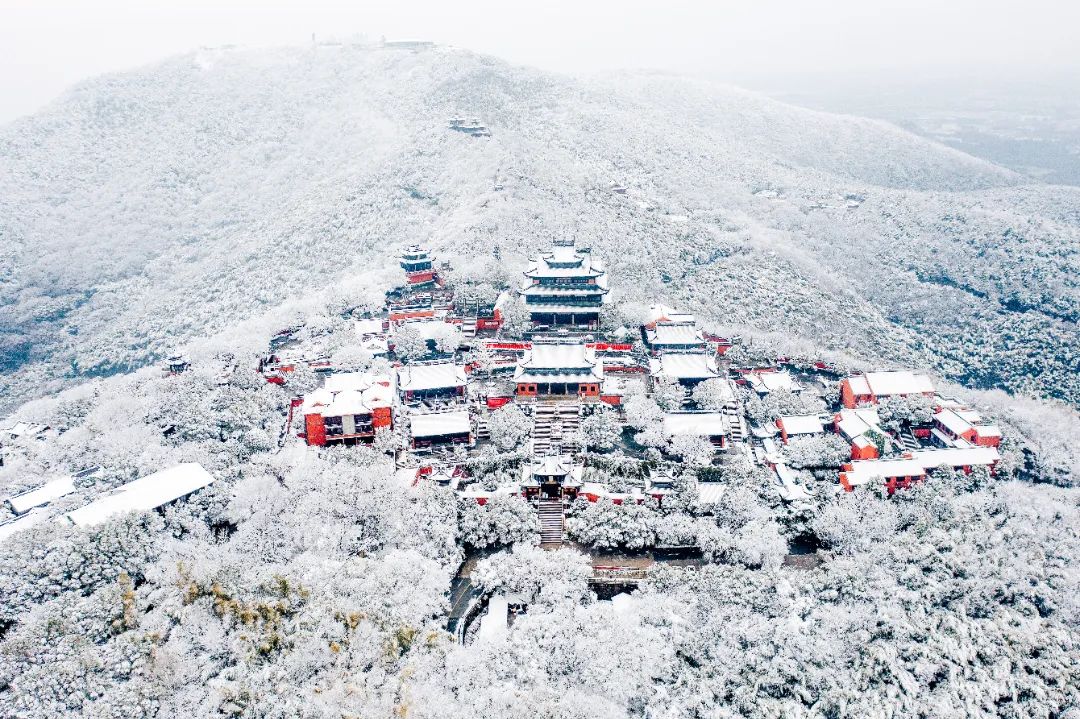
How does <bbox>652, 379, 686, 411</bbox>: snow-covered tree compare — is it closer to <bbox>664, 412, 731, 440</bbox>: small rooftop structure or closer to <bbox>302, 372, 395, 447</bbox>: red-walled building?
<bbox>664, 412, 731, 440</bbox>: small rooftop structure

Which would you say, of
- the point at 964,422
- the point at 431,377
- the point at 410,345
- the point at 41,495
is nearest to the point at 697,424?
the point at 964,422

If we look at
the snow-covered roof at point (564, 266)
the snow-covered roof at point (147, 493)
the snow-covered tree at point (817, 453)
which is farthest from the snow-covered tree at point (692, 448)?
the snow-covered roof at point (147, 493)

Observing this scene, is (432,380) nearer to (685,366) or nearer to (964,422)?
(685,366)

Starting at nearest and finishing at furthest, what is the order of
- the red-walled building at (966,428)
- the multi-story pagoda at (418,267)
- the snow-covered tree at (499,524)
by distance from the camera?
the snow-covered tree at (499,524), the red-walled building at (966,428), the multi-story pagoda at (418,267)

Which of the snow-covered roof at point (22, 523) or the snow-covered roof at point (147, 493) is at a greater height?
the snow-covered roof at point (147, 493)

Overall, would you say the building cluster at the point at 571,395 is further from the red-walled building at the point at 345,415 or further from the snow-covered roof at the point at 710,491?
the snow-covered roof at the point at 710,491

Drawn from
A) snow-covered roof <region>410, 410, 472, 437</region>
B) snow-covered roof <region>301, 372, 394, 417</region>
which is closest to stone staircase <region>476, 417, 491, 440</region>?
snow-covered roof <region>410, 410, 472, 437</region>

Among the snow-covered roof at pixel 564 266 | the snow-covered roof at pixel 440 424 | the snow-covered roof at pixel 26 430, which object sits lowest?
the snow-covered roof at pixel 26 430
